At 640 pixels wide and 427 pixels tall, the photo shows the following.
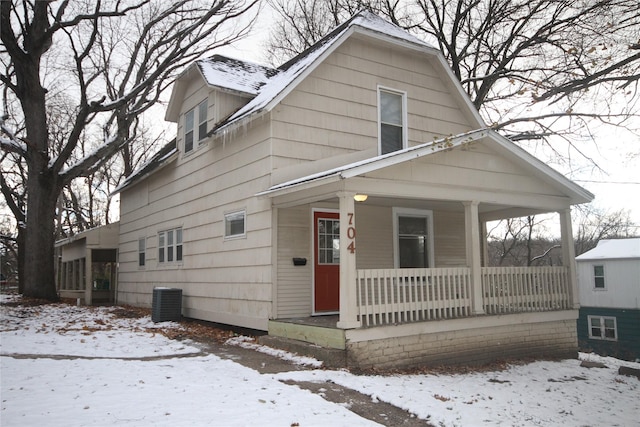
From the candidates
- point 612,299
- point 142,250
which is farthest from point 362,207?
point 612,299

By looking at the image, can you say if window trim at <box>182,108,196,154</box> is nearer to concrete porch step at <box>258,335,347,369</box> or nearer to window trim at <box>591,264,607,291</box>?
concrete porch step at <box>258,335,347,369</box>

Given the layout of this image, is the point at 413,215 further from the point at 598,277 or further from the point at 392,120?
the point at 598,277

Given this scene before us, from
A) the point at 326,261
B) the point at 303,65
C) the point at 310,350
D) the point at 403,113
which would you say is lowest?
the point at 310,350

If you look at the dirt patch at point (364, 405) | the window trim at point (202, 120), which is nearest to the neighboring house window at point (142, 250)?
the window trim at point (202, 120)

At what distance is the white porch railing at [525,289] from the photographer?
10008 millimetres

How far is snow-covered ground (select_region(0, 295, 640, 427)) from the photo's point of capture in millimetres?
5277

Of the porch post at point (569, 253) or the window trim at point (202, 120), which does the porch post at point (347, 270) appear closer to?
the porch post at point (569, 253)

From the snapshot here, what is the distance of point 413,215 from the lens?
12.0 metres

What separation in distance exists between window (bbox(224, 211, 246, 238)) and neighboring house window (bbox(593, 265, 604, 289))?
71.9 ft

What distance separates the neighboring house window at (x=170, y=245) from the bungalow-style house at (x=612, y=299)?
63.6 feet

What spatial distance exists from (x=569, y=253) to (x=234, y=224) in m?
7.02

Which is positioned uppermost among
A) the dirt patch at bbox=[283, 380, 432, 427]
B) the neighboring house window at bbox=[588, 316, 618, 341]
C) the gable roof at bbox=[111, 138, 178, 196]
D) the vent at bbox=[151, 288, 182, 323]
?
the gable roof at bbox=[111, 138, 178, 196]

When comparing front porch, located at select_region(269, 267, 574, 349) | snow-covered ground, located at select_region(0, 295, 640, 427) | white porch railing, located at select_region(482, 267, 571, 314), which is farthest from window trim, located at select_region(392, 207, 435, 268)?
Answer: snow-covered ground, located at select_region(0, 295, 640, 427)

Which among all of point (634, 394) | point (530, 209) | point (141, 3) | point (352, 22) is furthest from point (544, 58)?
point (141, 3)
